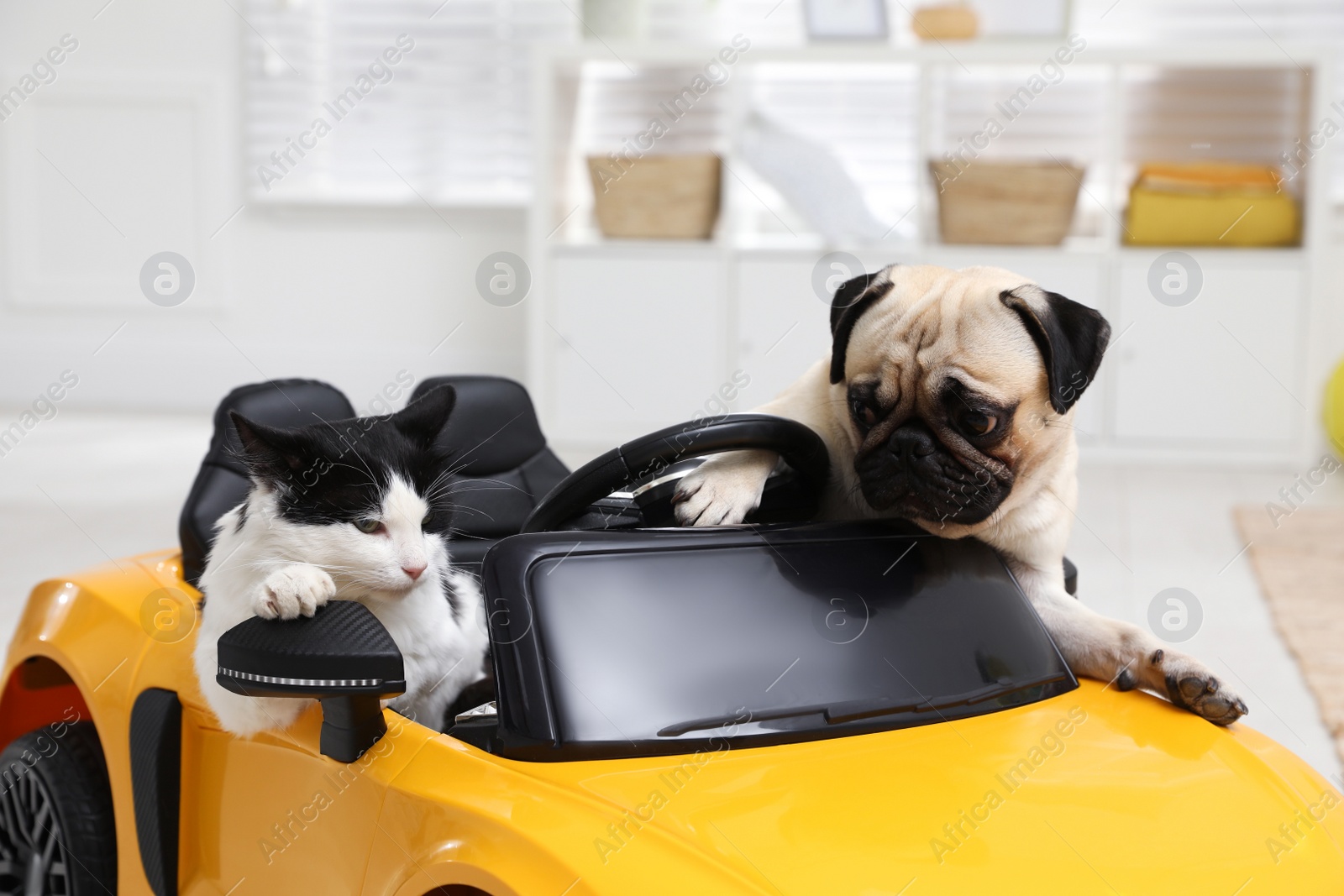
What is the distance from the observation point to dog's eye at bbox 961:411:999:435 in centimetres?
130

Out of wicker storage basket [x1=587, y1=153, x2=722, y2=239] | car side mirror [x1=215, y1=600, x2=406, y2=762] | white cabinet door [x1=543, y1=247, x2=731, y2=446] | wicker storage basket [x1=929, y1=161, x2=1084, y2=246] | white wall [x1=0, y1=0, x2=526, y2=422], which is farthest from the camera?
white wall [x1=0, y1=0, x2=526, y2=422]

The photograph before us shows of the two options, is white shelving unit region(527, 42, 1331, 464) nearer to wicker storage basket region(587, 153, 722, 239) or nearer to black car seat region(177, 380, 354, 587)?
wicker storage basket region(587, 153, 722, 239)

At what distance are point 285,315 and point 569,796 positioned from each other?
591 cm

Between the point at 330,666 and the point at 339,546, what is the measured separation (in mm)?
222

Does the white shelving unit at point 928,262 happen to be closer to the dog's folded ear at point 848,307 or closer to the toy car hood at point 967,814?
the dog's folded ear at point 848,307

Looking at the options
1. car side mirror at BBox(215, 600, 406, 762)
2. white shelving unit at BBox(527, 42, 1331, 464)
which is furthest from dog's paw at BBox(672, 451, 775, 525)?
white shelving unit at BBox(527, 42, 1331, 464)

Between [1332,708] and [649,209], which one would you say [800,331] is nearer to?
[649,209]

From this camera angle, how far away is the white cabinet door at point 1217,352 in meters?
5.00

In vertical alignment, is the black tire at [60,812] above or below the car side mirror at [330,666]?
below

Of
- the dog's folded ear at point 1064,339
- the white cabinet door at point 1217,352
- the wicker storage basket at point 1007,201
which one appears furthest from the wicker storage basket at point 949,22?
the dog's folded ear at point 1064,339

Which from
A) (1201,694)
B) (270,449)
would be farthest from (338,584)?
(1201,694)

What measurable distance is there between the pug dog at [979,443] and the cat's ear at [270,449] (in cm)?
41

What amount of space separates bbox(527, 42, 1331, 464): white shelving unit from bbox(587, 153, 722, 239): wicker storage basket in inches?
3.0

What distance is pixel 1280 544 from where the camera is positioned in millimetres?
3922
